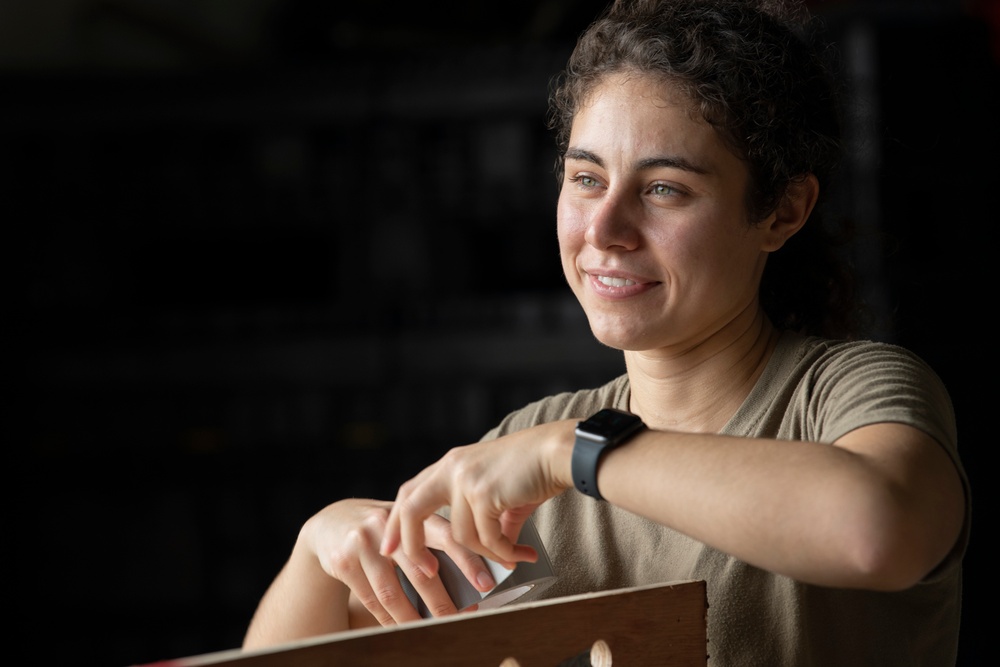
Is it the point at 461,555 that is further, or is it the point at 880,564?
the point at 461,555

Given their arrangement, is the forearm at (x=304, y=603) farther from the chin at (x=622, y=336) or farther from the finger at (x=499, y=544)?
the chin at (x=622, y=336)

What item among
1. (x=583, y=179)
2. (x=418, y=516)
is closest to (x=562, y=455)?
(x=418, y=516)

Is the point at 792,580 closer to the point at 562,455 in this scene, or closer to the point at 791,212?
the point at 562,455

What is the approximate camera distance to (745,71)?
3.77ft

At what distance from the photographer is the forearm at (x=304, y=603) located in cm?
119

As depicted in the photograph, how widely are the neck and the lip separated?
113 millimetres

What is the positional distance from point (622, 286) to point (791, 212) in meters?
0.23

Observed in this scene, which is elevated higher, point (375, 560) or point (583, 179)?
point (583, 179)

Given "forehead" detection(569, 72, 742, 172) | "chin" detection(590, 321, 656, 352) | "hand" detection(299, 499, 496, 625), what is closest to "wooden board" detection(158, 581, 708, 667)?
"hand" detection(299, 499, 496, 625)

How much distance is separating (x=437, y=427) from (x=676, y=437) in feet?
8.14

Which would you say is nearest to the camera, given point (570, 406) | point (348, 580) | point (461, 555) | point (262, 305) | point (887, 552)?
point (887, 552)

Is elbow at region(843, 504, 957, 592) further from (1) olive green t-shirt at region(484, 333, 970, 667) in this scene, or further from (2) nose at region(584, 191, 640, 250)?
(2) nose at region(584, 191, 640, 250)

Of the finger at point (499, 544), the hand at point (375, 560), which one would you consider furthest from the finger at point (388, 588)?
the finger at point (499, 544)

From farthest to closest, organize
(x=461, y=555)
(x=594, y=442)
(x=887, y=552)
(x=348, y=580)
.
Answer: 1. (x=348, y=580)
2. (x=461, y=555)
3. (x=594, y=442)
4. (x=887, y=552)
